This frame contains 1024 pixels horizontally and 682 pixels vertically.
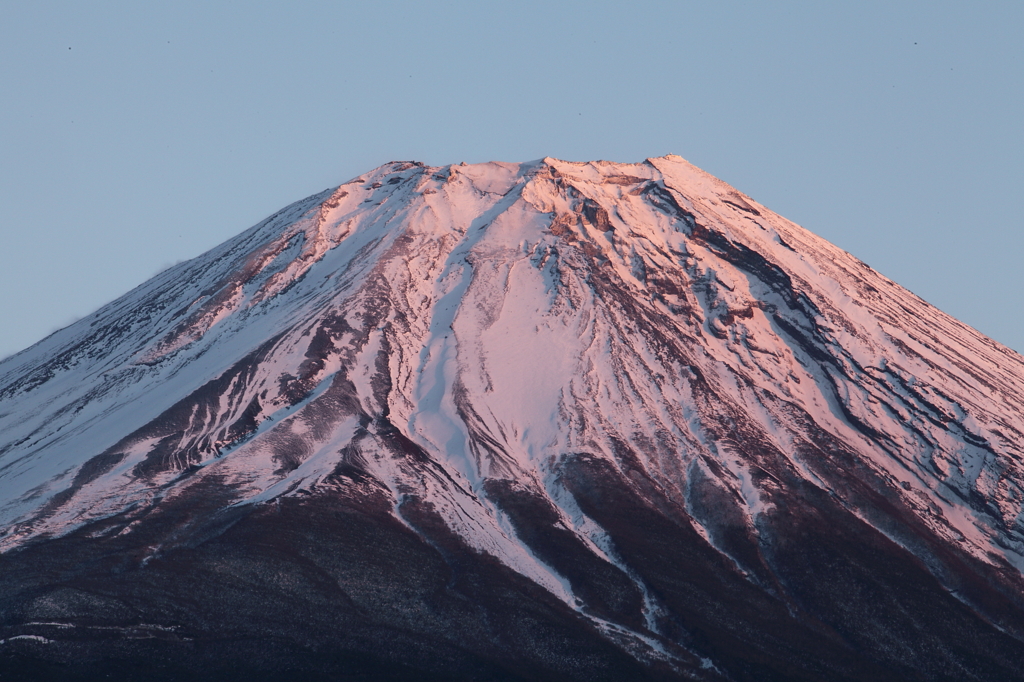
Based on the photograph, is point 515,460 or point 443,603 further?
point 515,460

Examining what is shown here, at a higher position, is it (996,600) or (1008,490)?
(1008,490)

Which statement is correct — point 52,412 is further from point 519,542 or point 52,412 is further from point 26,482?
point 519,542

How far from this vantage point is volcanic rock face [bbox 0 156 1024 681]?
9306 cm

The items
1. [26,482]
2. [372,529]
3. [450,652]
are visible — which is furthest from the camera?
[26,482]

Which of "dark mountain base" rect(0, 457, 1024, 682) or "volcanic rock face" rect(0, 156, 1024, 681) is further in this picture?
"volcanic rock face" rect(0, 156, 1024, 681)

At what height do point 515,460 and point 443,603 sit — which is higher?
point 515,460

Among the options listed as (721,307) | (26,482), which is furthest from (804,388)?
(26,482)

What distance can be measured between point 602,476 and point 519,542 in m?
14.0

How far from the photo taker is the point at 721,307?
149m

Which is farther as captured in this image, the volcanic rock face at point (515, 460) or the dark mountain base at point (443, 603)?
the volcanic rock face at point (515, 460)

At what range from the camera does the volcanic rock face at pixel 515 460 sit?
305 ft

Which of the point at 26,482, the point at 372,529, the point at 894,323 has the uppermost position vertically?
the point at 894,323

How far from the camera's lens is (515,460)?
387 feet

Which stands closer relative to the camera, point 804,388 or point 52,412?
point 52,412
